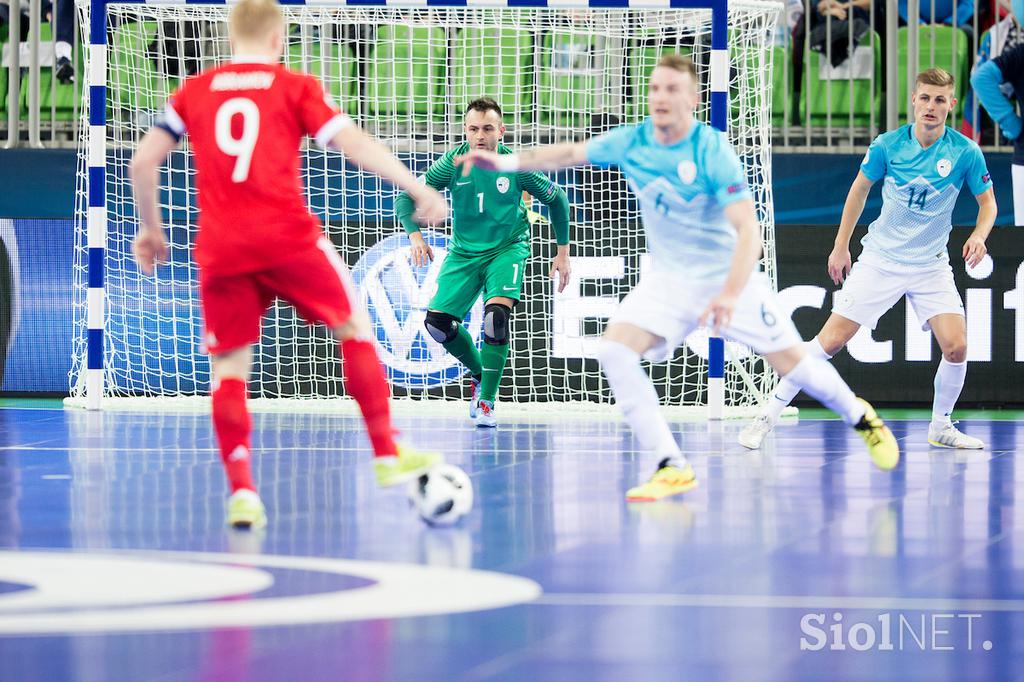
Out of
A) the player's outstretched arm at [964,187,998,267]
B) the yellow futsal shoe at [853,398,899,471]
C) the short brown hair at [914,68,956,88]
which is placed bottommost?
the yellow futsal shoe at [853,398,899,471]

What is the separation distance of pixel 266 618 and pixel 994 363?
8.70 metres

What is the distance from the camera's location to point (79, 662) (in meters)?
3.27

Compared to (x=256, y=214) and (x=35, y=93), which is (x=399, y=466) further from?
(x=35, y=93)

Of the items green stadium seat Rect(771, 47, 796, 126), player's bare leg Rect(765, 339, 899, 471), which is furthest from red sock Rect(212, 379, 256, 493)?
green stadium seat Rect(771, 47, 796, 126)

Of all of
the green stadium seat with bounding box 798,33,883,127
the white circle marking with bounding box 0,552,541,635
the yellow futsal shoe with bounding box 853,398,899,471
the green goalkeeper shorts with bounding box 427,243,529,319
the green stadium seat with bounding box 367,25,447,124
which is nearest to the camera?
the white circle marking with bounding box 0,552,541,635

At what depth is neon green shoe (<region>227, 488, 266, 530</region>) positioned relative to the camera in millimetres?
5180

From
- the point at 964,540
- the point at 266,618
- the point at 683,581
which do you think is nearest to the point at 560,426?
the point at 964,540

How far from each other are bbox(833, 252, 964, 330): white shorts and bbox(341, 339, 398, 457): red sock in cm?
373

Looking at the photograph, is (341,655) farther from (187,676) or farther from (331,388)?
(331,388)

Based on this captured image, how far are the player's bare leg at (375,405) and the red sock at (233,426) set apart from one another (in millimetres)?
392

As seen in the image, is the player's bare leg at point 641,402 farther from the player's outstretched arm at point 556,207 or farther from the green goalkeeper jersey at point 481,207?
the green goalkeeper jersey at point 481,207

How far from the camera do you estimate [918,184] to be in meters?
8.00

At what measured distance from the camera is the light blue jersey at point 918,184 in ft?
26.0

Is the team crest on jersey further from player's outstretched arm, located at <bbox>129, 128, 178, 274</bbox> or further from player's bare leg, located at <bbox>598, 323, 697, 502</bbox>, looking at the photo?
player's outstretched arm, located at <bbox>129, 128, 178, 274</bbox>
